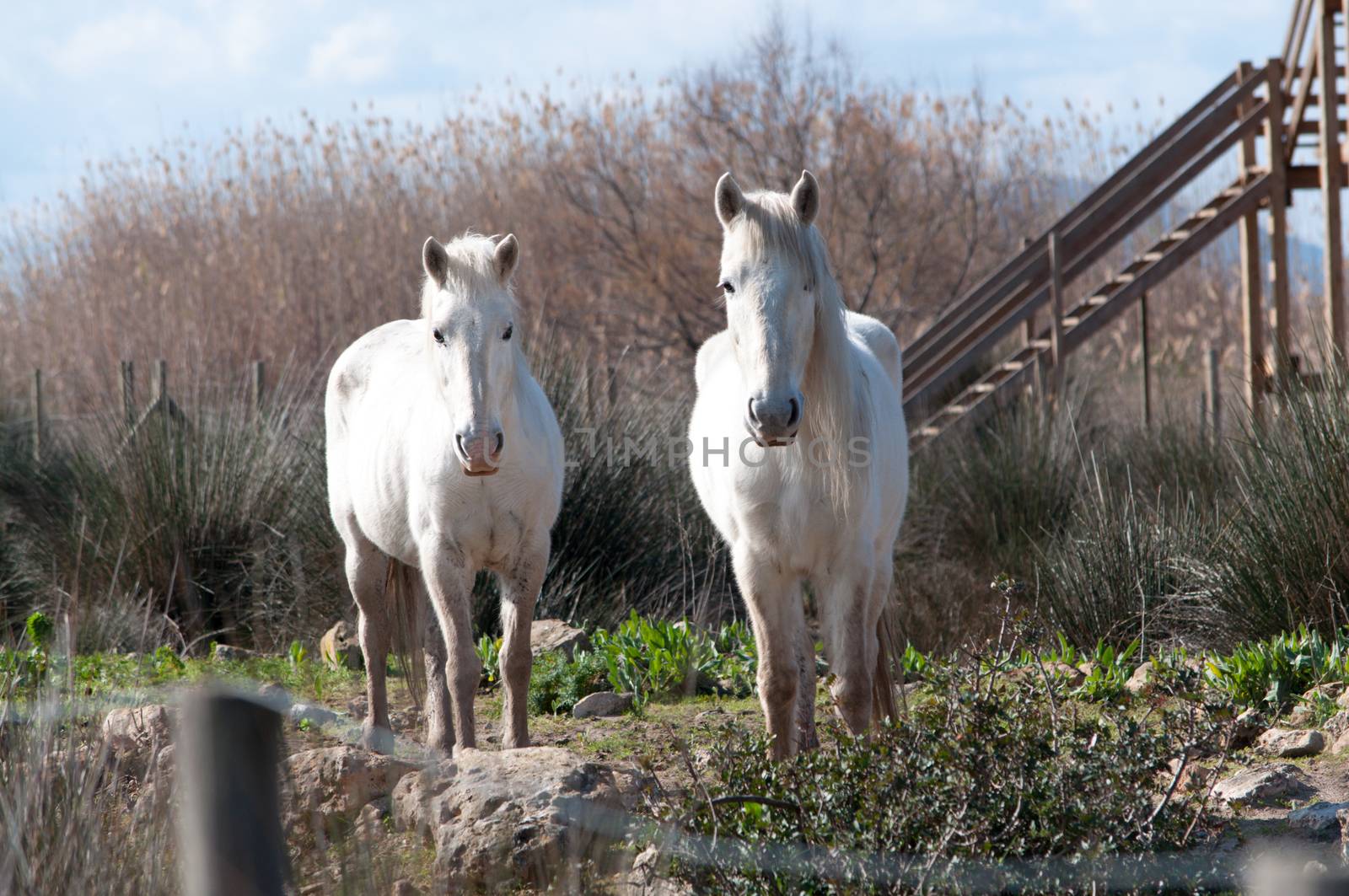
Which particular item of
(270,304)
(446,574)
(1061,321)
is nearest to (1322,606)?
(446,574)

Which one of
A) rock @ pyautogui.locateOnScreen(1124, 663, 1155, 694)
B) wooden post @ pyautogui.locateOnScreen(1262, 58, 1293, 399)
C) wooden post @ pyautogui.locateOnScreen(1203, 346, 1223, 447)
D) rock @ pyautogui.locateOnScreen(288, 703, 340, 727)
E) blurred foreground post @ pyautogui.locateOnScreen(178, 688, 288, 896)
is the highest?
wooden post @ pyautogui.locateOnScreen(1262, 58, 1293, 399)

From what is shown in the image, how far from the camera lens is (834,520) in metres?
3.65

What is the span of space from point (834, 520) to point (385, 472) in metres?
1.88

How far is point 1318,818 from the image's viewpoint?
3312 mm

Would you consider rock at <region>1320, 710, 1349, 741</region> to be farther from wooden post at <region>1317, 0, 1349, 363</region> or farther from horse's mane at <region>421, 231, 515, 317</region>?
wooden post at <region>1317, 0, 1349, 363</region>

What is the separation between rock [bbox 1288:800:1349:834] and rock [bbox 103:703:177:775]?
10.6ft

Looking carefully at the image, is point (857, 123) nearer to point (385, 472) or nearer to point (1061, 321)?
point (1061, 321)

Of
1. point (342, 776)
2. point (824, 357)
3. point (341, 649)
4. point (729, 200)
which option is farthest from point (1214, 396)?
point (342, 776)

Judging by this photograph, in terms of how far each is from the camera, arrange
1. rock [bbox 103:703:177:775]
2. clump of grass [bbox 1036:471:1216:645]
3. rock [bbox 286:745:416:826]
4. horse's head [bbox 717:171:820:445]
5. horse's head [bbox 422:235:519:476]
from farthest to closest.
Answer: clump of grass [bbox 1036:471:1216:645] < horse's head [bbox 422:235:519:476] < rock [bbox 103:703:177:775] < rock [bbox 286:745:416:826] < horse's head [bbox 717:171:820:445]

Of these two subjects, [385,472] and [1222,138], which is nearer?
[385,472]

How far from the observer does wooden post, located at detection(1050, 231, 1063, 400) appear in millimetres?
10141

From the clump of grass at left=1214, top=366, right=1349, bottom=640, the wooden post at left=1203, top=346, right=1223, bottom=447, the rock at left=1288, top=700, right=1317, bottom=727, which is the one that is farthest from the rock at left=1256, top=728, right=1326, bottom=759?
the wooden post at left=1203, top=346, right=1223, bottom=447

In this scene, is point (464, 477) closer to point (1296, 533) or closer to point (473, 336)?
point (473, 336)

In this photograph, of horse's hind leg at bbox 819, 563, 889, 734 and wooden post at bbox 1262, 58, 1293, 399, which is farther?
wooden post at bbox 1262, 58, 1293, 399
